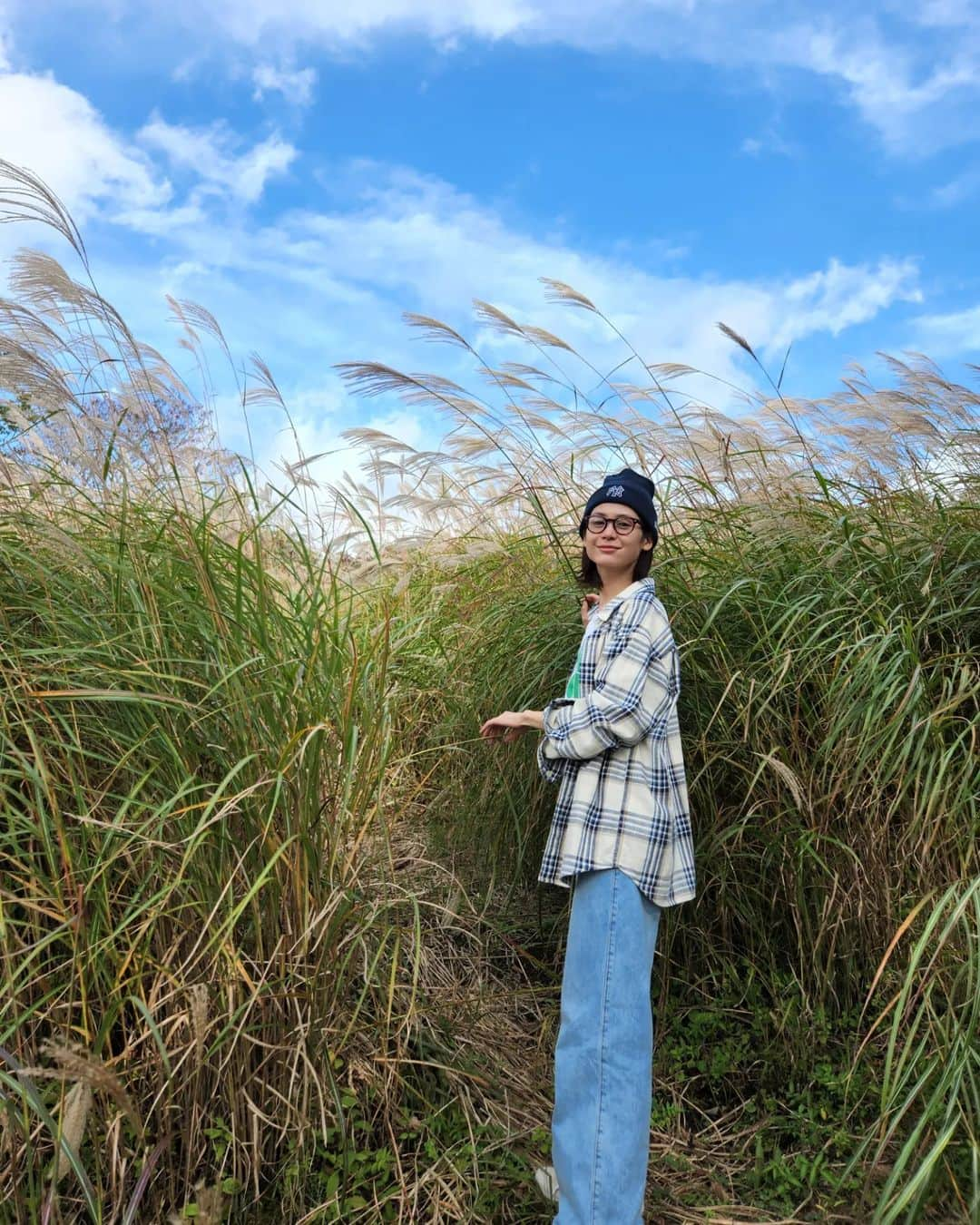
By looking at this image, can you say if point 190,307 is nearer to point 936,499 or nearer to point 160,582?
point 160,582

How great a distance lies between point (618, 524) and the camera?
8.63 feet

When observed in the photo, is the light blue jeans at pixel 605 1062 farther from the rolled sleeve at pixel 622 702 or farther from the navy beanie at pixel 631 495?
the navy beanie at pixel 631 495

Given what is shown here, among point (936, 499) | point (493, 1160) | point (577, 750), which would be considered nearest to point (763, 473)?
point (936, 499)

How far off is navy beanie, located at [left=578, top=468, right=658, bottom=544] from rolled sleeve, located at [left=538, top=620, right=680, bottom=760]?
308 millimetres

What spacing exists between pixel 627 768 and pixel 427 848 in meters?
1.67

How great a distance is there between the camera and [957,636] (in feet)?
10.6

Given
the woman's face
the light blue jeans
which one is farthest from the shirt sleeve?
the light blue jeans

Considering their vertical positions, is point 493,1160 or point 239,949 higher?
point 239,949

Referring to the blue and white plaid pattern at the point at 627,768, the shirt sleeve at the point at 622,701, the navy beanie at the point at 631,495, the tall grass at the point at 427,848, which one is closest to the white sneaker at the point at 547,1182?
the tall grass at the point at 427,848

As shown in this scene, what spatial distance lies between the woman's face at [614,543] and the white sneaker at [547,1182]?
149 centimetres

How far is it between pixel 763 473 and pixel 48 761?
2.87 meters

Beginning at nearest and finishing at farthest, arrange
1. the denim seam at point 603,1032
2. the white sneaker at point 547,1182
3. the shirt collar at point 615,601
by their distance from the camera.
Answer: the denim seam at point 603,1032, the white sneaker at point 547,1182, the shirt collar at point 615,601

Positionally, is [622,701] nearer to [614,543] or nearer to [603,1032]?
[614,543]

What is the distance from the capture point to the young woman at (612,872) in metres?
2.23
